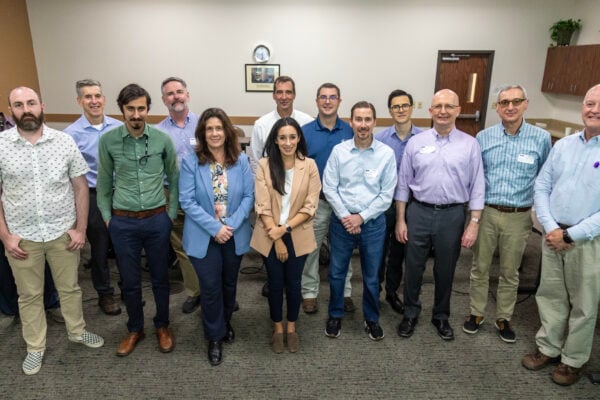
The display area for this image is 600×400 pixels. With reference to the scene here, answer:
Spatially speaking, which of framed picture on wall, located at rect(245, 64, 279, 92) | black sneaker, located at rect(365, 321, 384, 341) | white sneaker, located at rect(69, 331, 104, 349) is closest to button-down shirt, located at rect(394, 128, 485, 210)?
black sneaker, located at rect(365, 321, 384, 341)

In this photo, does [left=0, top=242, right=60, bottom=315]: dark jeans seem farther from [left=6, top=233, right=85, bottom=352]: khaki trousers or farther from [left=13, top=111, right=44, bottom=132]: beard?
[left=13, top=111, right=44, bottom=132]: beard

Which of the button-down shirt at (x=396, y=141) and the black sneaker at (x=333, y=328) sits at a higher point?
the button-down shirt at (x=396, y=141)

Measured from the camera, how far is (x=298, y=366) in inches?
99.1

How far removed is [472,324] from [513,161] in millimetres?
1175

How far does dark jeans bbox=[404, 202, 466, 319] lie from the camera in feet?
8.54

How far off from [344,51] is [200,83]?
8.00 feet

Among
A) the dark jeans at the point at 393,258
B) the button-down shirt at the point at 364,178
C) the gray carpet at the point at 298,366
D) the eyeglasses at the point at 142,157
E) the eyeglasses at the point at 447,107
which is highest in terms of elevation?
the eyeglasses at the point at 447,107

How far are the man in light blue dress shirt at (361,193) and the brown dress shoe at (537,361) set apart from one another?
0.98 m

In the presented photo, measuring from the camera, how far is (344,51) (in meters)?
6.66

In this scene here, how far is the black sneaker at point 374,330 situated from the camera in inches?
109

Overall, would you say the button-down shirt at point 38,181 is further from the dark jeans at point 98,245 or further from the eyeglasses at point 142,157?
the dark jeans at point 98,245

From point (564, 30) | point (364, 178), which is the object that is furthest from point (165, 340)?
point (564, 30)

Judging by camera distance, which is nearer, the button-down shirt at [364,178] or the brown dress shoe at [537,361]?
the brown dress shoe at [537,361]

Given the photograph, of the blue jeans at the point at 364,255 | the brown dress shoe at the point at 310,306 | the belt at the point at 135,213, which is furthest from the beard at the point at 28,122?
the brown dress shoe at the point at 310,306
